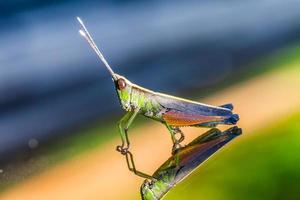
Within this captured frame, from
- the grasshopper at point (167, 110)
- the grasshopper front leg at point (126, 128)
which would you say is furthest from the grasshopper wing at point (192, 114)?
the grasshopper front leg at point (126, 128)

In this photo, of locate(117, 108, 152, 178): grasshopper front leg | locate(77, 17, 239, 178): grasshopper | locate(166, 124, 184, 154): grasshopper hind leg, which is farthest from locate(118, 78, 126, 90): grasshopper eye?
locate(166, 124, 184, 154): grasshopper hind leg

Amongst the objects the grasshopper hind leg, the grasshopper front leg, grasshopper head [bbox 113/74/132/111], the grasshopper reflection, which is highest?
grasshopper head [bbox 113/74/132/111]

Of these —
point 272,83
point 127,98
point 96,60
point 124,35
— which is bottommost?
point 127,98

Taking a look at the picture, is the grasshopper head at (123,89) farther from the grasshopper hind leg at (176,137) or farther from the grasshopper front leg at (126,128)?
the grasshopper hind leg at (176,137)

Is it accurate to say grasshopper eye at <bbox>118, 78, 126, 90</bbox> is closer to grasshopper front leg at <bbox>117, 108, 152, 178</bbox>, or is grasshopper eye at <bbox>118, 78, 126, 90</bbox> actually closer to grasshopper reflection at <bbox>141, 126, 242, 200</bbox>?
grasshopper front leg at <bbox>117, 108, 152, 178</bbox>

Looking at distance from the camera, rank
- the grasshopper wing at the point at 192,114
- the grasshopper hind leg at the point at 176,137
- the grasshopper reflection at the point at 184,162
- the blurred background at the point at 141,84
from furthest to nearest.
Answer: the blurred background at the point at 141,84
the grasshopper wing at the point at 192,114
the grasshopper hind leg at the point at 176,137
the grasshopper reflection at the point at 184,162

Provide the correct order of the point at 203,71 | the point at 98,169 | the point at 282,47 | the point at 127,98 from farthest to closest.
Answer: the point at 282,47
the point at 203,71
the point at 98,169
the point at 127,98

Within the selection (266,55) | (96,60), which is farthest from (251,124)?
(96,60)

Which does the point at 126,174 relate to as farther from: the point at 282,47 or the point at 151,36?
the point at 151,36
